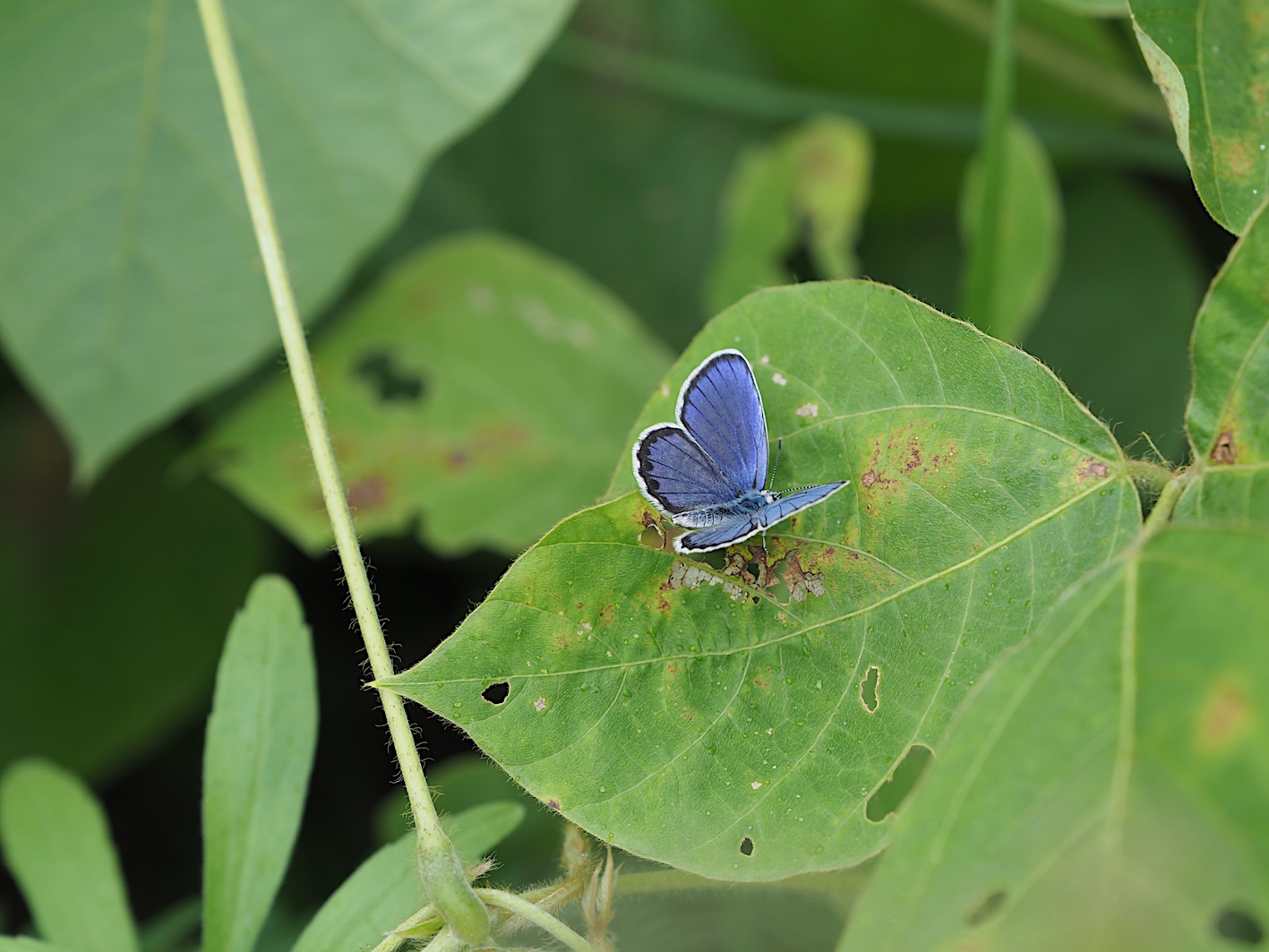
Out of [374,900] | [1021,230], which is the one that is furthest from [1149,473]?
[1021,230]

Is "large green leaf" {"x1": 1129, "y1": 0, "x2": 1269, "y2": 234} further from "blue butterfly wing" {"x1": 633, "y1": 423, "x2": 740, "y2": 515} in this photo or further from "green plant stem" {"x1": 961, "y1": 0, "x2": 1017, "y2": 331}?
"blue butterfly wing" {"x1": 633, "y1": 423, "x2": 740, "y2": 515}

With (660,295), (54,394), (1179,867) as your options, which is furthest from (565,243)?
(1179,867)

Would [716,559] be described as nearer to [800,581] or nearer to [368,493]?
[800,581]

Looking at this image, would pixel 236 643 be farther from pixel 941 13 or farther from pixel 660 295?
pixel 941 13

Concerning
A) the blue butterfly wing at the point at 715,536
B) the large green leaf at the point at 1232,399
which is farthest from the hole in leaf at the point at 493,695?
the large green leaf at the point at 1232,399

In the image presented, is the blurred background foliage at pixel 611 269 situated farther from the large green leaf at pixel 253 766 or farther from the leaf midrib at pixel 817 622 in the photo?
the leaf midrib at pixel 817 622

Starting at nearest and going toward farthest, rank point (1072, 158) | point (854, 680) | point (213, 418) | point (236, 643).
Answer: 1. point (854, 680)
2. point (236, 643)
3. point (213, 418)
4. point (1072, 158)

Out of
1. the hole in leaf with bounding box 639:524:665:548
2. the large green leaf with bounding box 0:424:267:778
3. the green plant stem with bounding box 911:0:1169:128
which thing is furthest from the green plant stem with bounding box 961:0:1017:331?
the large green leaf with bounding box 0:424:267:778
